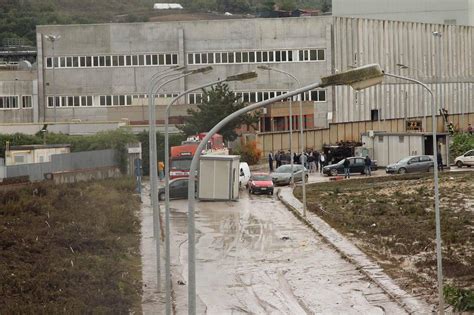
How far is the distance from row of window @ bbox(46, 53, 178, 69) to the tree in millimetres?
8391

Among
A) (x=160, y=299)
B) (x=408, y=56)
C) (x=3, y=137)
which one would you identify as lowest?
(x=160, y=299)

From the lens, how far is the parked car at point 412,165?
212 ft

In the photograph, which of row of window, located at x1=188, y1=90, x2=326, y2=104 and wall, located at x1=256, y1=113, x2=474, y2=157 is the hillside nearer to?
row of window, located at x1=188, y1=90, x2=326, y2=104

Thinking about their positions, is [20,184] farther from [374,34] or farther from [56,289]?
[374,34]

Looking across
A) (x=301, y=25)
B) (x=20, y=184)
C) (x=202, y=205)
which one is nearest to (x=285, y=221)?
(x=202, y=205)

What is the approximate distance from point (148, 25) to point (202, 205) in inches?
1469

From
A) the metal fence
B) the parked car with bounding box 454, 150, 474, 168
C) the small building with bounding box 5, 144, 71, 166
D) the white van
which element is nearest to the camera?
the white van

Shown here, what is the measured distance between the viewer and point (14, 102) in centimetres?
8812

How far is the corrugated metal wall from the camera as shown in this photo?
283 ft

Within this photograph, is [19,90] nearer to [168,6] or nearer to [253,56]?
[253,56]

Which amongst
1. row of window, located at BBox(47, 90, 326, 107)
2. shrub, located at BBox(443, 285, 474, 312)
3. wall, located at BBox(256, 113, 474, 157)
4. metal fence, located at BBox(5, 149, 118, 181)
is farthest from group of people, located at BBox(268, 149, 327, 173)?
shrub, located at BBox(443, 285, 474, 312)

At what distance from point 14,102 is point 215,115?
20.2 meters

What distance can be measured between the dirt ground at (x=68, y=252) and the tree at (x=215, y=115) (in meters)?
21.8

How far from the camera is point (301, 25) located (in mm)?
84812
